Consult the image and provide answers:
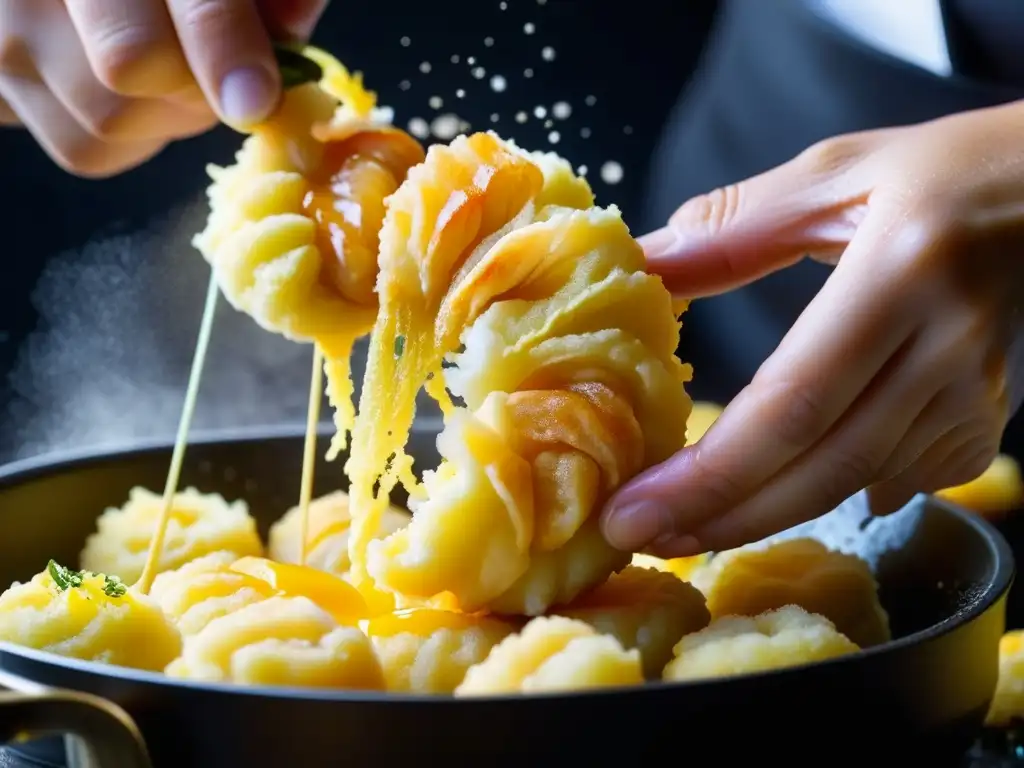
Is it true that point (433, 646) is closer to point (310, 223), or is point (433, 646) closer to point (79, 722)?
point (79, 722)

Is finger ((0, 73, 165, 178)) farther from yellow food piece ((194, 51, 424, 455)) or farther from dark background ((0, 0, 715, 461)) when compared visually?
dark background ((0, 0, 715, 461))

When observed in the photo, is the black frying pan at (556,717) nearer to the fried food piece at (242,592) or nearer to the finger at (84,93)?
the fried food piece at (242,592)

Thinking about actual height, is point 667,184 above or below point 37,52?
below

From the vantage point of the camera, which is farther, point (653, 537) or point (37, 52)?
point (37, 52)

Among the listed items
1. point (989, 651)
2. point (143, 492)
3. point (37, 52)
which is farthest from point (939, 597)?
point (37, 52)

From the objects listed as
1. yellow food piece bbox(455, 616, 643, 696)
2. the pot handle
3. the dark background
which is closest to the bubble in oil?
the dark background

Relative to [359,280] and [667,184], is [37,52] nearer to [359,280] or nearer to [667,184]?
[359,280]

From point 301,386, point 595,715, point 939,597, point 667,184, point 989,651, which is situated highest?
point 595,715
